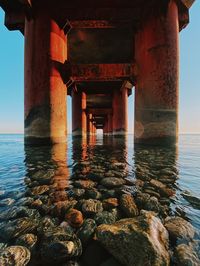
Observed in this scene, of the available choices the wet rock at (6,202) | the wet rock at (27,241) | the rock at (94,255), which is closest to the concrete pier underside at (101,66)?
the wet rock at (6,202)

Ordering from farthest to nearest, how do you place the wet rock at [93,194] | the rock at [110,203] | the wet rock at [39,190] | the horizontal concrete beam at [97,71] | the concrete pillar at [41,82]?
the horizontal concrete beam at [97,71]
the concrete pillar at [41,82]
the wet rock at [39,190]
the wet rock at [93,194]
the rock at [110,203]

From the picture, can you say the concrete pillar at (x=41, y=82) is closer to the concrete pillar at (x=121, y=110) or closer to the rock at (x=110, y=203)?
the rock at (x=110, y=203)

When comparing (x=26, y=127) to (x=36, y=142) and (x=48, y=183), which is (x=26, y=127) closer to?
(x=36, y=142)

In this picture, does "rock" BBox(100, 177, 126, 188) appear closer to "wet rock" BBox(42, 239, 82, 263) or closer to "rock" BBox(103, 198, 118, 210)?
"rock" BBox(103, 198, 118, 210)

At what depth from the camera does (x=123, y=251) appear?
1242 millimetres

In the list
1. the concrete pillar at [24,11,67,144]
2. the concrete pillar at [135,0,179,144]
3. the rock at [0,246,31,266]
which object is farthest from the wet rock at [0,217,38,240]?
the concrete pillar at [135,0,179,144]

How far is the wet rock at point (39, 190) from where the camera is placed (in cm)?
239

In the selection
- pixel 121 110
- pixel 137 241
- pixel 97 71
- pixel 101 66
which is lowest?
pixel 137 241

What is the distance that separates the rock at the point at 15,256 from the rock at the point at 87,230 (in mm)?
398

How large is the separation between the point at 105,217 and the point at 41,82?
713 cm

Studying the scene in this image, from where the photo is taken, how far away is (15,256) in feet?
3.97

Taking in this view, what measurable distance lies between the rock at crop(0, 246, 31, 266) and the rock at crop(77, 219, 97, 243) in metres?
0.40

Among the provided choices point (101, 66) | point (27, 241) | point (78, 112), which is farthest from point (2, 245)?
point (78, 112)

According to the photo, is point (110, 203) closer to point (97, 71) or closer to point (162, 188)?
point (162, 188)
